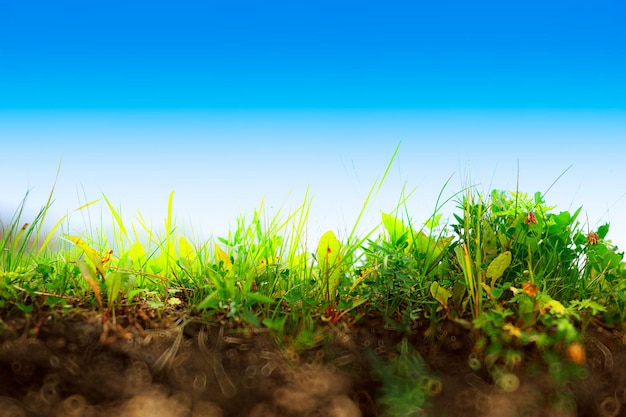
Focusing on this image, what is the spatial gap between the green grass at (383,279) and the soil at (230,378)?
70 mm

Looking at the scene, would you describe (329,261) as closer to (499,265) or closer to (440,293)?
(440,293)

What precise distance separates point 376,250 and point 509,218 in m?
0.65

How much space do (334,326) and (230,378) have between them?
1.59 feet

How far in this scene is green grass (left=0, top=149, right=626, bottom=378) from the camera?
2363mm

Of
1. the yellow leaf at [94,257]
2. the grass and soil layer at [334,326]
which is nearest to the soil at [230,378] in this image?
the grass and soil layer at [334,326]

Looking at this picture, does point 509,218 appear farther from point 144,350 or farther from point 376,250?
point 144,350

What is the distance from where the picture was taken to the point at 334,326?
7.95ft

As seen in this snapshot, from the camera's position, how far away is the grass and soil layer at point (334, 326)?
7.17ft

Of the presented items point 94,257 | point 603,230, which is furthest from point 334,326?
point 603,230

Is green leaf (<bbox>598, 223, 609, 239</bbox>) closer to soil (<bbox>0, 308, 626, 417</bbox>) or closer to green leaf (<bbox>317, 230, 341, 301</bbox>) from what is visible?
soil (<bbox>0, 308, 626, 417</bbox>)

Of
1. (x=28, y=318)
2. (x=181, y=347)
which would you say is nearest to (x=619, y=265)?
(x=181, y=347)

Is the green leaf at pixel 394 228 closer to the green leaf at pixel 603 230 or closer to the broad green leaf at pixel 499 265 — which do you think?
the broad green leaf at pixel 499 265

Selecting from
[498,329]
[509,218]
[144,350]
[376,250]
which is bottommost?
[144,350]

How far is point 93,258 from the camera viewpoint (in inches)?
96.5
